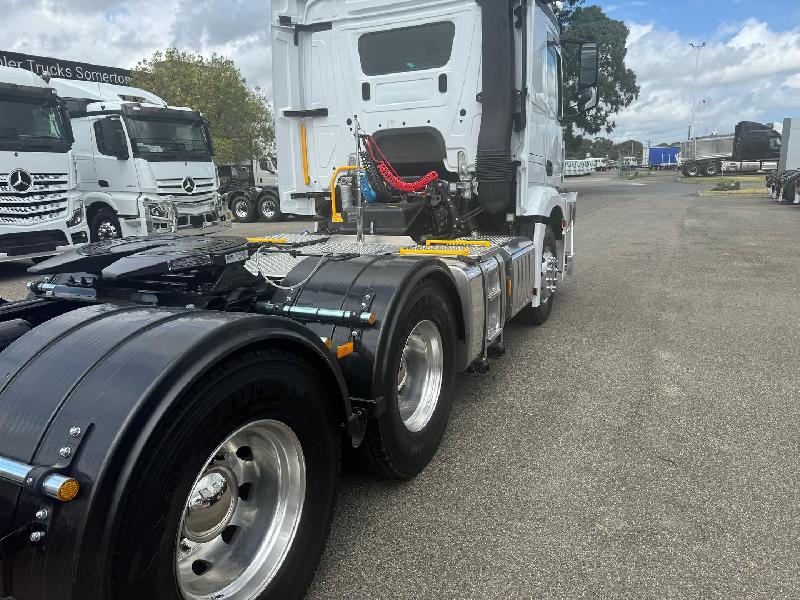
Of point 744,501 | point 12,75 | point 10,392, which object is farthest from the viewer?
point 12,75

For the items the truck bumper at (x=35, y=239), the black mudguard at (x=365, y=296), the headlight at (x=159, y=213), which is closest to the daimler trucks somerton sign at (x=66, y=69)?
the headlight at (x=159, y=213)

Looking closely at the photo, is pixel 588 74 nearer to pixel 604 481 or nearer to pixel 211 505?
pixel 604 481

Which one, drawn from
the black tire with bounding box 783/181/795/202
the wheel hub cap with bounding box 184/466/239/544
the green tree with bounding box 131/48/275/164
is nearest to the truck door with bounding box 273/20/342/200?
the wheel hub cap with bounding box 184/466/239/544

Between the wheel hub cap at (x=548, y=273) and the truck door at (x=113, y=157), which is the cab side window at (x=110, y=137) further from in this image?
the wheel hub cap at (x=548, y=273)

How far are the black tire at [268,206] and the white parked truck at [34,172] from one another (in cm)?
998

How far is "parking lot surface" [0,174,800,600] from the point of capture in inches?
95.6

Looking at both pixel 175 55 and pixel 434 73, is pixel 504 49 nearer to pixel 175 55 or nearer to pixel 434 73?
pixel 434 73

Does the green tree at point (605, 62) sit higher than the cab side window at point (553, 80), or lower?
higher

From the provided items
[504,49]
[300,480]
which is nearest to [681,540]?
[300,480]

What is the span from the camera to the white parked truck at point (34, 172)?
9.33m

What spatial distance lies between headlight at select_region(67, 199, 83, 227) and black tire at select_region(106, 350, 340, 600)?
9.91m

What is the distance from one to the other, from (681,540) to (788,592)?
429 mm

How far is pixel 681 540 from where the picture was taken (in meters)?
2.63

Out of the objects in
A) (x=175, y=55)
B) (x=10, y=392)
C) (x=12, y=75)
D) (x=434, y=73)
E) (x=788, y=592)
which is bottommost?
(x=788, y=592)
